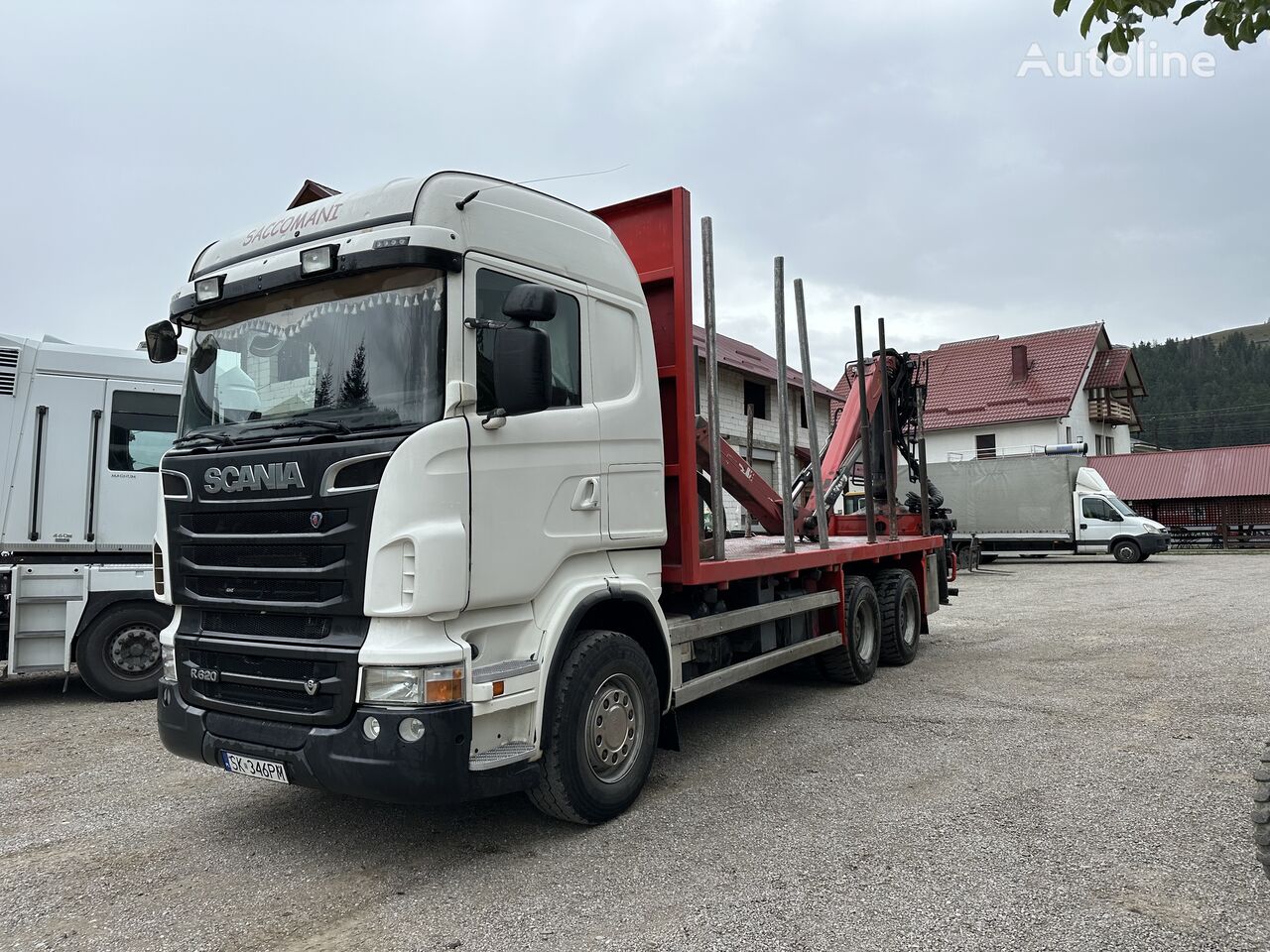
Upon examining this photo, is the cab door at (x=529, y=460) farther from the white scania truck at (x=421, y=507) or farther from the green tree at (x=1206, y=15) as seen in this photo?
the green tree at (x=1206, y=15)

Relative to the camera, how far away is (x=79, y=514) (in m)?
7.97

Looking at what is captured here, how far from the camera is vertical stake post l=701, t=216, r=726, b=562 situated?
5.52m

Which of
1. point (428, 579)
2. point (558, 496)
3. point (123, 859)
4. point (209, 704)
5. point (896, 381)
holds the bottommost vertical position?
point (123, 859)

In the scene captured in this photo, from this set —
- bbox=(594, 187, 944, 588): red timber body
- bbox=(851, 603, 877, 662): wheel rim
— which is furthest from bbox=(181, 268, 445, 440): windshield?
bbox=(851, 603, 877, 662): wheel rim

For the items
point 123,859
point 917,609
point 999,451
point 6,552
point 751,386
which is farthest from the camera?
point 999,451

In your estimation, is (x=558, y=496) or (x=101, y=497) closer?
(x=558, y=496)

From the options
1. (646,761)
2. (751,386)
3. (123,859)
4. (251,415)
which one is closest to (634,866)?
(646,761)

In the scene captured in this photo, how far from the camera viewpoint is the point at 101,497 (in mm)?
8055

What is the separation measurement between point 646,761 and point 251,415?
2722mm

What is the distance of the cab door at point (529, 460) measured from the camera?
13.0ft

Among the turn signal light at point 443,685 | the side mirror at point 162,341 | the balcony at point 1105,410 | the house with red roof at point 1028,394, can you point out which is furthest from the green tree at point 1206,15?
the balcony at point 1105,410

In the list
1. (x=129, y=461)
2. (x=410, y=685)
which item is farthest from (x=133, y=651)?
(x=410, y=685)

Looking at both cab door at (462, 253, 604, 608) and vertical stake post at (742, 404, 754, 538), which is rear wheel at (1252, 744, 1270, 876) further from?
vertical stake post at (742, 404, 754, 538)

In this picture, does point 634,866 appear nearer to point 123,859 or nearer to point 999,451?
point 123,859
